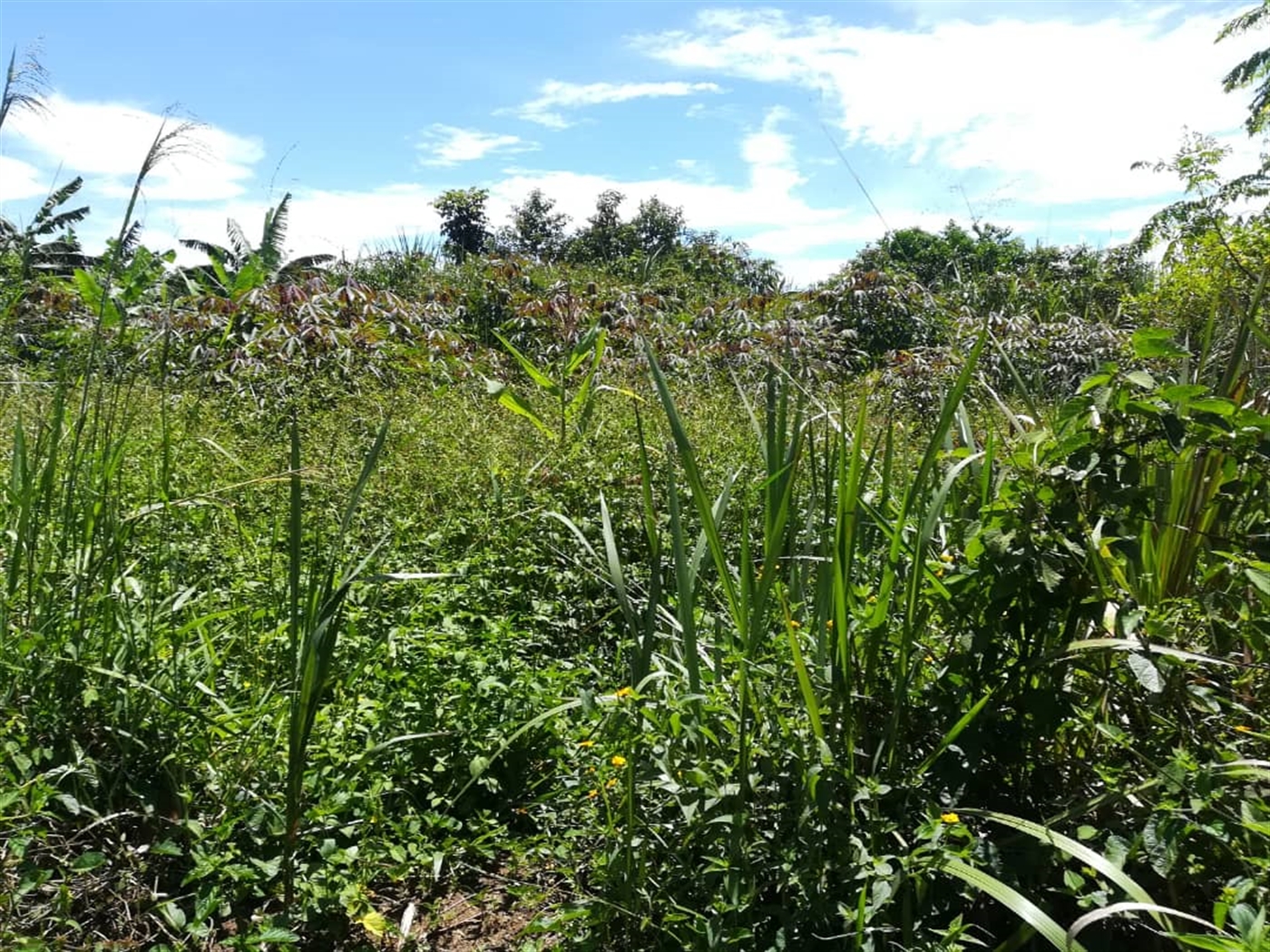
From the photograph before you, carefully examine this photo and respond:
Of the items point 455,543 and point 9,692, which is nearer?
point 9,692

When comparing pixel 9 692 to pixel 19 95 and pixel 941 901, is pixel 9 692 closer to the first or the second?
pixel 19 95

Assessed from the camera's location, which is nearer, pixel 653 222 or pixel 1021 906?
pixel 1021 906

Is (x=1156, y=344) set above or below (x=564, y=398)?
above

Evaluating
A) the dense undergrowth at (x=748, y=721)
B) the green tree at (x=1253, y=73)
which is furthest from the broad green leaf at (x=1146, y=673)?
the green tree at (x=1253, y=73)

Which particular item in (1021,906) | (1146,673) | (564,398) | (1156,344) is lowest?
(1021,906)

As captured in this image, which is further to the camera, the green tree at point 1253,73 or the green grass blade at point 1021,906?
the green tree at point 1253,73

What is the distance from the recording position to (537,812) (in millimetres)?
1991

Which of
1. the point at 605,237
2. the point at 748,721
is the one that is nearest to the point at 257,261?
the point at 748,721

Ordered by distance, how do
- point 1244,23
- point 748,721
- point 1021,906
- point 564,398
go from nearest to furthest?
Answer: point 1021,906 < point 748,721 < point 564,398 < point 1244,23

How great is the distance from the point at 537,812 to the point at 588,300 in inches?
267

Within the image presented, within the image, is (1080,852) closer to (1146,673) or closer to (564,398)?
(1146,673)

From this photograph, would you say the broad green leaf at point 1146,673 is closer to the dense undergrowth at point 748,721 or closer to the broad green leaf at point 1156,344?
the dense undergrowth at point 748,721

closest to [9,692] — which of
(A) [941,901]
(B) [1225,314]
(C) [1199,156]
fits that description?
(A) [941,901]

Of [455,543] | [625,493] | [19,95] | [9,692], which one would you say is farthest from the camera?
[625,493]
